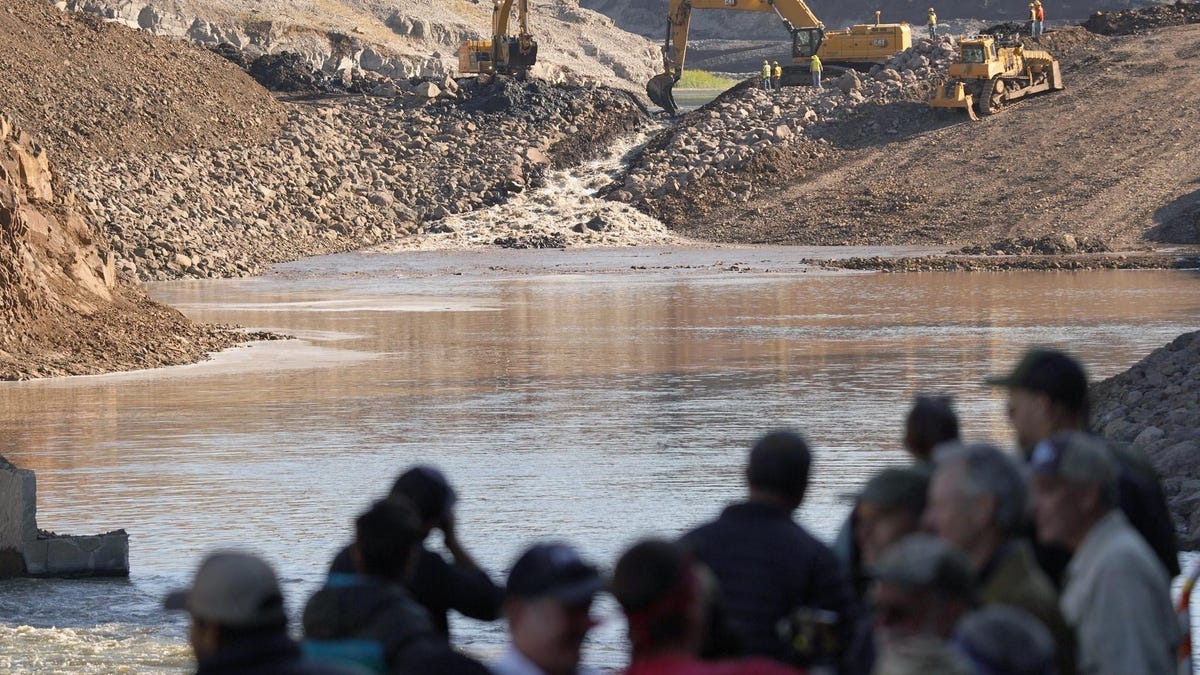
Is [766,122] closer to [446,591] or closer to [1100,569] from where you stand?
[446,591]

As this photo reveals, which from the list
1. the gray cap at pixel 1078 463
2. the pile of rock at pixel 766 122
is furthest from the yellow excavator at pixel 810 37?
the gray cap at pixel 1078 463

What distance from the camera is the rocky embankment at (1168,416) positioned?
13.1 m

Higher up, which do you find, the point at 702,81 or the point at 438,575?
the point at 702,81

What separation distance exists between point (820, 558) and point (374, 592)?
1246mm

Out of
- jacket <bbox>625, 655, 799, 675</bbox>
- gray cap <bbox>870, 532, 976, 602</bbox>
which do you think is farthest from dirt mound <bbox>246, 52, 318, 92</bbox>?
gray cap <bbox>870, 532, 976, 602</bbox>

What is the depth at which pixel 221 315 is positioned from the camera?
32.9 m

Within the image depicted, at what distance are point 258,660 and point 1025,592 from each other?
183cm

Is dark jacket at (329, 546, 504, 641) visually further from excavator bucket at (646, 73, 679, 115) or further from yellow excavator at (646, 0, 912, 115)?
excavator bucket at (646, 73, 679, 115)

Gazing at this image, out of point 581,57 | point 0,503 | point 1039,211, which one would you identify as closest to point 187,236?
point 1039,211

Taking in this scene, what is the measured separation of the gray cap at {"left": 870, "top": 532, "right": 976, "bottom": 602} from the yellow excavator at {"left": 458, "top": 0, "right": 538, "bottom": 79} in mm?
60420

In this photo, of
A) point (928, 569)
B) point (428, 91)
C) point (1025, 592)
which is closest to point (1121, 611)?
point (1025, 592)

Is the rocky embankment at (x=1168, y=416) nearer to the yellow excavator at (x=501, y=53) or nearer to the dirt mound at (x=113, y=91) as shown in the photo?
the dirt mound at (x=113, y=91)

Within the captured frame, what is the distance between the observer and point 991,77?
2064 inches

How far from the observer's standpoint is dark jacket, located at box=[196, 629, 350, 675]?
4.06 m
